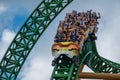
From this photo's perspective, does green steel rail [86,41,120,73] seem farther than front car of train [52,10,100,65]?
Yes

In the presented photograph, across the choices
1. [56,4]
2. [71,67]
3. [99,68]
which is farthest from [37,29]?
[99,68]

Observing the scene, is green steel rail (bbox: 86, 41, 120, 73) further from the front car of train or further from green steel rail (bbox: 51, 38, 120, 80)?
the front car of train

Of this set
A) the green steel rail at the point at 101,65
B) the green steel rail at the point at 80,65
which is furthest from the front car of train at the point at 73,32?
the green steel rail at the point at 101,65

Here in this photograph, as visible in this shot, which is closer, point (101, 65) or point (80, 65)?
point (80, 65)

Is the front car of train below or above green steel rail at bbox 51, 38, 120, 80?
above

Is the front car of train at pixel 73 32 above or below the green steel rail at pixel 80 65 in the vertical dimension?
above

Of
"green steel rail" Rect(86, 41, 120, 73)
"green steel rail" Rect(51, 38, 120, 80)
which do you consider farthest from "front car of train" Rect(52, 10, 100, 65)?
"green steel rail" Rect(86, 41, 120, 73)

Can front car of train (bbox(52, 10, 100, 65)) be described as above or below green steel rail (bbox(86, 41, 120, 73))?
above

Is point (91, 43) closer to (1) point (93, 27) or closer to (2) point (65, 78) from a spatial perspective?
(1) point (93, 27)

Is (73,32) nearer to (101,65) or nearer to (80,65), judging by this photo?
(80,65)

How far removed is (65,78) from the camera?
106ft

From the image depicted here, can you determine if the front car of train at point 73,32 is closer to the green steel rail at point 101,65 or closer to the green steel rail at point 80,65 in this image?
the green steel rail at point 80,65

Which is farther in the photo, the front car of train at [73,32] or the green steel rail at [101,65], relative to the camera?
the green steel rail at [101,65]

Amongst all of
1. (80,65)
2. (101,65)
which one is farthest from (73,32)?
(101,65)
